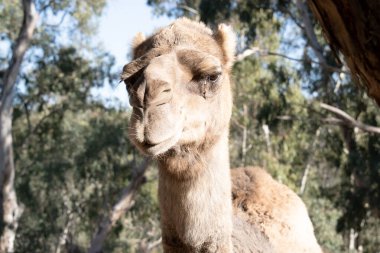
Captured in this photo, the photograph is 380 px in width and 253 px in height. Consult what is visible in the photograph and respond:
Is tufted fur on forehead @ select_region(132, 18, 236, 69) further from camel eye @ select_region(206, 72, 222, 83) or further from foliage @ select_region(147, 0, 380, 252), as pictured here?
foliage @ select_region(147, 0, 380, 252)

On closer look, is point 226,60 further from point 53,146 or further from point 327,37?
point 53,146

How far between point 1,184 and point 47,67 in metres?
6.53

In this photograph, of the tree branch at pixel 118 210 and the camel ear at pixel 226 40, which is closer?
the camel ear at pixel 226 40

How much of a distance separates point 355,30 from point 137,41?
6.94ft

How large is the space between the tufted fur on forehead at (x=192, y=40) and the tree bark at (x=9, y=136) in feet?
48.5

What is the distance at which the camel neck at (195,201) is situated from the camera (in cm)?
317

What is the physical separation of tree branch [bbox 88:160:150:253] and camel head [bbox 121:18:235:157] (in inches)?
525

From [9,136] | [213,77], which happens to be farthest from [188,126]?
[9,136]

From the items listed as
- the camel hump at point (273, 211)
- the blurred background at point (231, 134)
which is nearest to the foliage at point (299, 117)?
the blurred background at point (231, 134)

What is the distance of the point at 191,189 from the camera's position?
3184 millimetres

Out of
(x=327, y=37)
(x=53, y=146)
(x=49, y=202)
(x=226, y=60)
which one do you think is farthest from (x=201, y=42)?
(x=49, y=202)

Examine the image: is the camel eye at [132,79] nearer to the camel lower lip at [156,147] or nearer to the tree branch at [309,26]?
the camel lower lip at [156,147]

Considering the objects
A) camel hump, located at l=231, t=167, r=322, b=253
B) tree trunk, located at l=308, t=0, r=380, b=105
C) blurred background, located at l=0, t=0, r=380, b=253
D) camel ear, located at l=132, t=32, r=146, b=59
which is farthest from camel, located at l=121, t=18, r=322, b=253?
blurred background, located at l=0, t=0, r=380, b=253

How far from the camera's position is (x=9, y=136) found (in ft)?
59.0
